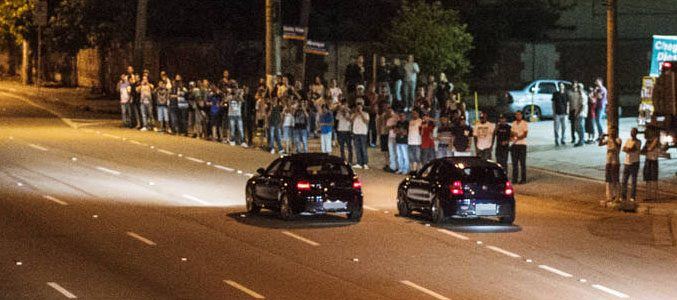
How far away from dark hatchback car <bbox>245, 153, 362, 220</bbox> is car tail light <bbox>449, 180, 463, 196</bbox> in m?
1.72

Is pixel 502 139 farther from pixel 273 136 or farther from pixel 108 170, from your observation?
pixel 108 170

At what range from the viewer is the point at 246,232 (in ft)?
77.4

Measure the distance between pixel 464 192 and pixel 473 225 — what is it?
2.44ft

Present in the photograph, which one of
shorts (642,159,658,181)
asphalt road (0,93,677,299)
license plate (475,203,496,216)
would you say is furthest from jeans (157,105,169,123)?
license plate (475,203,496,216)

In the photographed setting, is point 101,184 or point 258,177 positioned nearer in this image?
point 258,177

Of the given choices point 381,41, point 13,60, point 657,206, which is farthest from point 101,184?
point 13,60

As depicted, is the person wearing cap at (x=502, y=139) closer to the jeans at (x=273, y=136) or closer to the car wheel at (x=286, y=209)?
the jeans at (x=273, y=136)

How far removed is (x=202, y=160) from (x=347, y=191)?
11475 mm

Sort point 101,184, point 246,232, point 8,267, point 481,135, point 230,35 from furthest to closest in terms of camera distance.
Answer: point 230,35 → point 481,135 → point 101,184 → point 246,232 → point 8,267

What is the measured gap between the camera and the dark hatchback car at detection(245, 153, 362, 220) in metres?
25.0

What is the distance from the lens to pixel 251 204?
86.2 ft

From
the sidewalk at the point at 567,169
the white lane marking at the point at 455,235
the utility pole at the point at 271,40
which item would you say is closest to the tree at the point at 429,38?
the sidewalk at the point at 567,169

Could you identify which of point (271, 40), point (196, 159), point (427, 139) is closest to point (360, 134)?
point (427, 139)

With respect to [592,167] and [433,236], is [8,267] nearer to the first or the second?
[433,236]
